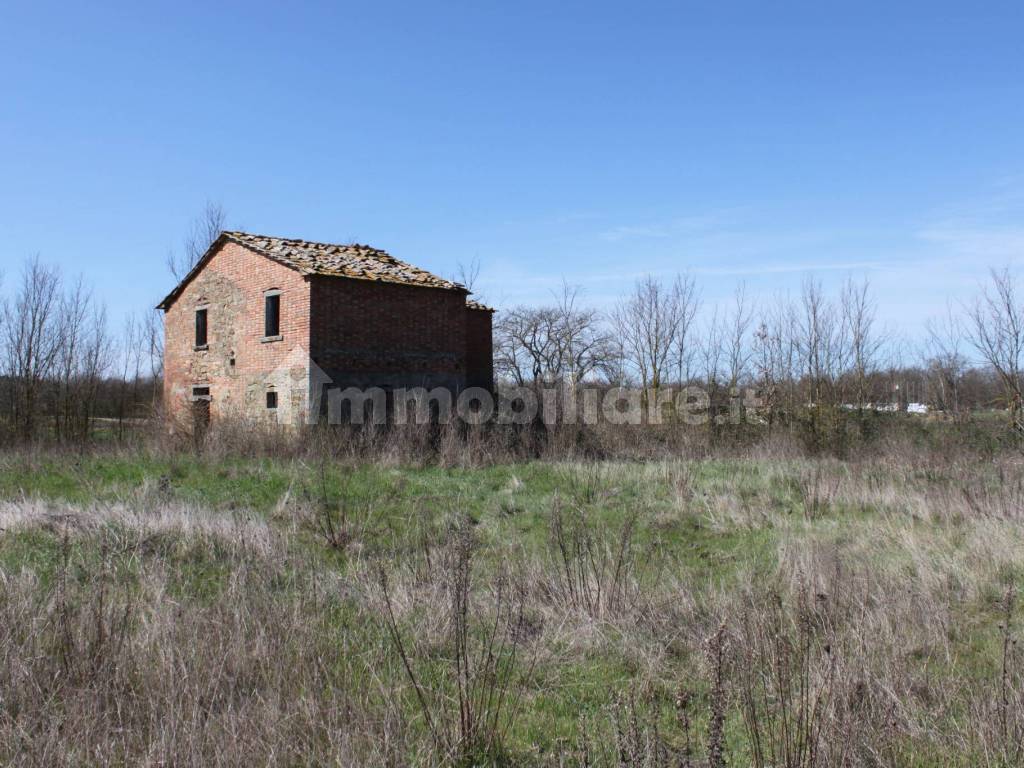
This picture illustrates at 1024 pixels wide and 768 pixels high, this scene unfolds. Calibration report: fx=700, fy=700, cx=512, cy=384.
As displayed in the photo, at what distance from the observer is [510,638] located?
174 inches

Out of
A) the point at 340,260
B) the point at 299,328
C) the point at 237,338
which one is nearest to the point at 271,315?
the point at 237,338

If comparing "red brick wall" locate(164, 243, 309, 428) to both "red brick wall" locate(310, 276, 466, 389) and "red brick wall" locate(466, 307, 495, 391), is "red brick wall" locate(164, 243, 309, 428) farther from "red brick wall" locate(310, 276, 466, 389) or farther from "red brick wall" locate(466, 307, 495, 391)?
"red brick wall" locate(466, 307, 495, 391)

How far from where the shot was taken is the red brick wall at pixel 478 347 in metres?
21.6

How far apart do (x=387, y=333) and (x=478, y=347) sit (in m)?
4.44

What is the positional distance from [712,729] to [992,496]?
805 centimetres

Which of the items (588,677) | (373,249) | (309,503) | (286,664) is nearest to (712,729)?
(588,677)

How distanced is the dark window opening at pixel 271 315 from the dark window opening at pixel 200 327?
3.53 metres

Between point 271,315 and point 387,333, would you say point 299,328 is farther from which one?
point 387,333

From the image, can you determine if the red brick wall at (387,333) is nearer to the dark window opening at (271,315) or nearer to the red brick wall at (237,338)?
the red brick wall at (237,338)

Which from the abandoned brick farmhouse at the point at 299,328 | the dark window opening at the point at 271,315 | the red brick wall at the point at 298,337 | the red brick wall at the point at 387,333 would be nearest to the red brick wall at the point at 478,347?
the abandoned brick farmhouse at the point at 299,328

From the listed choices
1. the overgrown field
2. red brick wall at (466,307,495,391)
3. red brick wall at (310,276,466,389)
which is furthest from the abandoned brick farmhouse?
the overgrown field

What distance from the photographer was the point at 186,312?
20703mm

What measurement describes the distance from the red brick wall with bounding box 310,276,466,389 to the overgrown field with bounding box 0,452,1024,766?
8.26 metres

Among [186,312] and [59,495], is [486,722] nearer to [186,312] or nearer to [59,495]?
[59,495]
